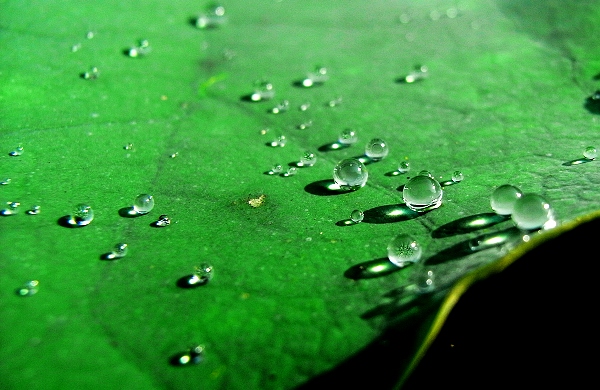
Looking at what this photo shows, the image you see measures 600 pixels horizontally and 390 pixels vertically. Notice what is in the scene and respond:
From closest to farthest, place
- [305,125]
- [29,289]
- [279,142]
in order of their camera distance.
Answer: [29,289] < [279,142] < [305,125]

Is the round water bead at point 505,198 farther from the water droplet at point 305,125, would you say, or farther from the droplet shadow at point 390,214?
the water droplet at point 305,125

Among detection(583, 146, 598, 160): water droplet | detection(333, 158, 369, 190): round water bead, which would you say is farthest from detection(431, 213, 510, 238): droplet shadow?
detection(583, 146, 598, 160): water droplet

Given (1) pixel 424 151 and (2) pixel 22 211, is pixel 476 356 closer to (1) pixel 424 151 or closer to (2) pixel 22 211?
(1) pixel 424 151

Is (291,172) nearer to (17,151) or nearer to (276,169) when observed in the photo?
(276,169)

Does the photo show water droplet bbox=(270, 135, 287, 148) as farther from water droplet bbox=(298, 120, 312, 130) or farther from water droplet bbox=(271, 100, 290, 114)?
water droplet bbox=(271, 100, 290, 114)

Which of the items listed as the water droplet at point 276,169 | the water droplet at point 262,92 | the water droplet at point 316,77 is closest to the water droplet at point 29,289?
the water droplet at point 276,169

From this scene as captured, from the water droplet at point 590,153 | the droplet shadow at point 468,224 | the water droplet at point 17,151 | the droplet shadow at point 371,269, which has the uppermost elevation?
the water droplet at point 590,153

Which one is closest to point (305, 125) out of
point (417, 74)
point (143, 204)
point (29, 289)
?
point (417, 74)
